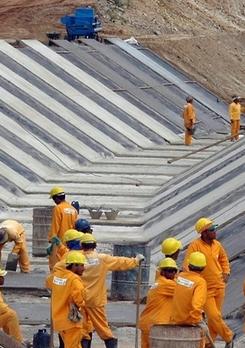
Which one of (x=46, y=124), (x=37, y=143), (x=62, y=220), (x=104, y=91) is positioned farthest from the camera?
(x=104, y=91)

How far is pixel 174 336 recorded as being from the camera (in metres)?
12.3

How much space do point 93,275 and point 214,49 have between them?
3234 centimetres

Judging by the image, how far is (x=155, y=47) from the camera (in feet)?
140

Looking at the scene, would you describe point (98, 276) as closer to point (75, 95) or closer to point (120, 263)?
point (120, 263)

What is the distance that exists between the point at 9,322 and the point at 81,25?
28.5 metres

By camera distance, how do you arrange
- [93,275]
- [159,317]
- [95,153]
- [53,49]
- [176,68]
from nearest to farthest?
[159,317]
[93,275]
[95,153]
[53,49]
[176,68]

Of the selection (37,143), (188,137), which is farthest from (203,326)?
(188,137)

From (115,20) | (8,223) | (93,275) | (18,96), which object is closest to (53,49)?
(18,96)

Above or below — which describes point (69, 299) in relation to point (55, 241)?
below

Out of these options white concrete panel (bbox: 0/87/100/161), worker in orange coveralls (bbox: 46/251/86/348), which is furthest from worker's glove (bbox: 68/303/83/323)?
white concrete panel (bbox: 0/87/100/161)

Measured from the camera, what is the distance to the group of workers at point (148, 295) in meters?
12.5

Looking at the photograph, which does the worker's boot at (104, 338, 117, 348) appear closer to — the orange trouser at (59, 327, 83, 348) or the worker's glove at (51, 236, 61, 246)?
the orange trouser at (59, 327, 83, 348)

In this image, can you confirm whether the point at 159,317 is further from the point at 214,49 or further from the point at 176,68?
the point at 214,49

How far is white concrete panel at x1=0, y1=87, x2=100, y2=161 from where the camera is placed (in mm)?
31594
